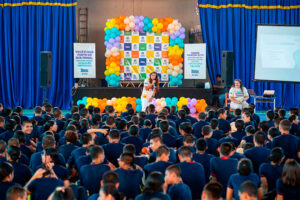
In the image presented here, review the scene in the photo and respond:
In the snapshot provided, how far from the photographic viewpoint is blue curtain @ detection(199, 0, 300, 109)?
15008mm

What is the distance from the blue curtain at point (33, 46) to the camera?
15.1 meters

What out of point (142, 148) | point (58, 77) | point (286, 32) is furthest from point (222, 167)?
point (58, 77)

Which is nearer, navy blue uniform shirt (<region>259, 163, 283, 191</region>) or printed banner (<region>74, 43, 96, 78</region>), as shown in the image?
navy blue uniform shirt (<region>259, 163, 283, 191</region>)

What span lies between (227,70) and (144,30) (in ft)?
11.6

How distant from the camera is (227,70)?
12805mm

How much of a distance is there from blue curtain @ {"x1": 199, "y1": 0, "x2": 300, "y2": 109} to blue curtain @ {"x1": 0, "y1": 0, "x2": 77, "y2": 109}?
16.0 feet

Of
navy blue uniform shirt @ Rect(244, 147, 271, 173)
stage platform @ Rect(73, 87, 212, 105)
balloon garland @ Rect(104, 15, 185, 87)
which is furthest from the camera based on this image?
balloon garland @ Rect(104, 15, 185, 87)

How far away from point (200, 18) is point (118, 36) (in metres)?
2.95

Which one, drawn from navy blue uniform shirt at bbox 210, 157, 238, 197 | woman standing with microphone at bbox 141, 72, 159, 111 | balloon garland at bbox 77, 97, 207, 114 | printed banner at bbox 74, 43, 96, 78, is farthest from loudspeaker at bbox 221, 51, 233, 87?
navy blue uniform shirt at bbox 210, 157, 238, 197

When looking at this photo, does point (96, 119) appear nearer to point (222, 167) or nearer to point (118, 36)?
point (222, 167)

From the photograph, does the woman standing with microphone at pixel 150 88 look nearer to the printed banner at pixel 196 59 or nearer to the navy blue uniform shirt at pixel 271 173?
the printed banner at pixel 196 59

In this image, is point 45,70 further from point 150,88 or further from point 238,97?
point 238,97

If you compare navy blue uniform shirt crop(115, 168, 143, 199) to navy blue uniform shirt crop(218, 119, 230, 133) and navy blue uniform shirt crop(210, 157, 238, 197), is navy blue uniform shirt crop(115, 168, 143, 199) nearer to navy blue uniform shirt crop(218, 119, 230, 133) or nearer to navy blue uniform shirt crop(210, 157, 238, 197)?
navy blue uniform shirt crop(210, 157, 238, 197)

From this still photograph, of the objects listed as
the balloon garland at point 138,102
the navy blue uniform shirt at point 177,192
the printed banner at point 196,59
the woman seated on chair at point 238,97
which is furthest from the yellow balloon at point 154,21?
the navy blue uniform shirt at point 177,192
